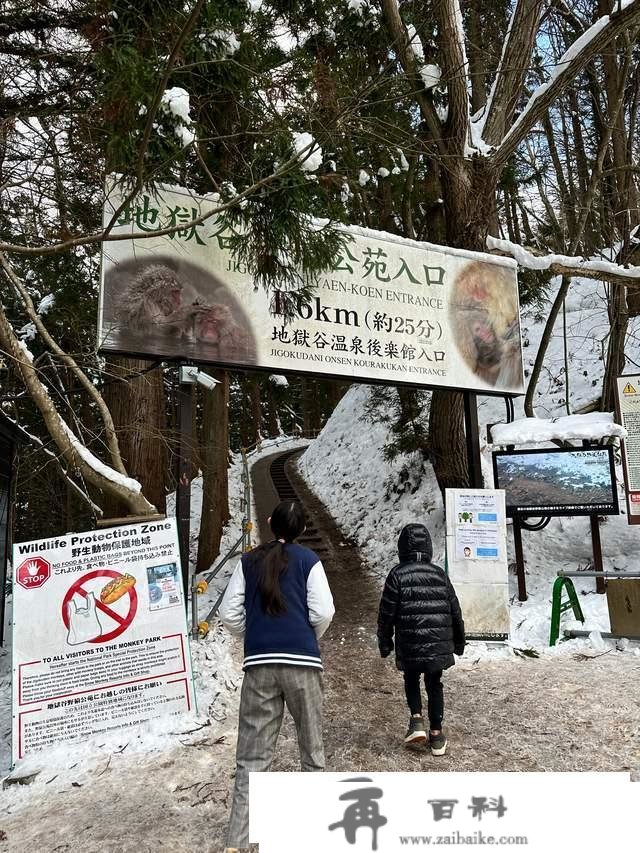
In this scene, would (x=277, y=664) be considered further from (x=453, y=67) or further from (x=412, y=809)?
(x=453, y=67)

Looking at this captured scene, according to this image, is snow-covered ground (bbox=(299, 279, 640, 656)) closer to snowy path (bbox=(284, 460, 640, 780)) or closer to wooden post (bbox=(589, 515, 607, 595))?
wooden post (bbox=(589, 515, 607, 595))

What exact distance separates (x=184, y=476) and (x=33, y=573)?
6.38 ft

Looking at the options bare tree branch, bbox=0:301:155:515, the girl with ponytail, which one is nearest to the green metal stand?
the girl with ponytail

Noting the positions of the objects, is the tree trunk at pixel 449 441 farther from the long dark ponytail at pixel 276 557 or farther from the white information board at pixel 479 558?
the long dark ponytail at pixel 276 557

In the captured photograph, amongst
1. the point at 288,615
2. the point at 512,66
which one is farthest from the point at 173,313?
the point at 512,66

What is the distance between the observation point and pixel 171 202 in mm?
6527

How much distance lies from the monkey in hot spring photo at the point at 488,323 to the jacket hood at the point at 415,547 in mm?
4405

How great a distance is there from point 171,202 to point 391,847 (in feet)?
21.5

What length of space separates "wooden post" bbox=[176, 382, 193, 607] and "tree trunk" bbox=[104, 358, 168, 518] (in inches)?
20.3

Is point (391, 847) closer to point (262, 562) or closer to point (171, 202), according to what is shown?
point (262, 562)

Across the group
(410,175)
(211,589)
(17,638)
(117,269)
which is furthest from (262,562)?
(410,175)

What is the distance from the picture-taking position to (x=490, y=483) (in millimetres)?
9602

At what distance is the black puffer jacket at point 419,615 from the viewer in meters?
4.13

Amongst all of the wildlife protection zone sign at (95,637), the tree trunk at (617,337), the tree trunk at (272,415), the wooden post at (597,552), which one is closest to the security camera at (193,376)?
the wildlife protection zone sign at (95,637)
